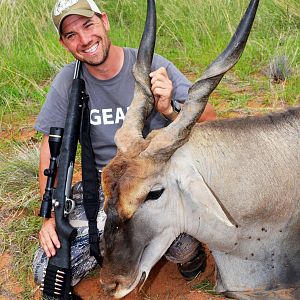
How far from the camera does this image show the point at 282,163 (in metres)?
3.35

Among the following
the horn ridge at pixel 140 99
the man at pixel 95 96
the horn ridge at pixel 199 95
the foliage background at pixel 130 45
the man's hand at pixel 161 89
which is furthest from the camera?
the foliage background at pixel 130 45

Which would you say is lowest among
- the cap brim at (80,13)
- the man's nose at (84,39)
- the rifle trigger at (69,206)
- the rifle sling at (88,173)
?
the rifle trigger at (69,206)

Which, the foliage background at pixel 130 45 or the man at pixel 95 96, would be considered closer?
the man at pixel 95 96

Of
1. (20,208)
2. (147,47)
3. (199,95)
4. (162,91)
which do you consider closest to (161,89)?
(162,91)

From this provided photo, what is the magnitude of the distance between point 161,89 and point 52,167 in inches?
39.8

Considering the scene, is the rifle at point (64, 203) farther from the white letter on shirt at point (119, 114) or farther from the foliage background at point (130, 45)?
the foliage background at point (130, 45)

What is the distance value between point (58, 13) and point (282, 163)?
1.78 metres

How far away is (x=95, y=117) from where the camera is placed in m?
4.08

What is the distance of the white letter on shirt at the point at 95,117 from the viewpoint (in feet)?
13.4

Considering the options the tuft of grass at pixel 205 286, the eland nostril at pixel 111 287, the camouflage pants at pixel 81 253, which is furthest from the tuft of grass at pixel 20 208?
the tuft of grass at pixel 205 286

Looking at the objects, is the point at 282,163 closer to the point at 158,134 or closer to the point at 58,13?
the point at 158,134

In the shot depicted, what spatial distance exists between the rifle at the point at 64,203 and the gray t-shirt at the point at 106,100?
0.13 meters

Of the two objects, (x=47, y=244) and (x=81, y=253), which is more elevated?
(x=47, y=244)

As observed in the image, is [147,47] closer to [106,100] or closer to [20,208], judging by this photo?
[106,100]
